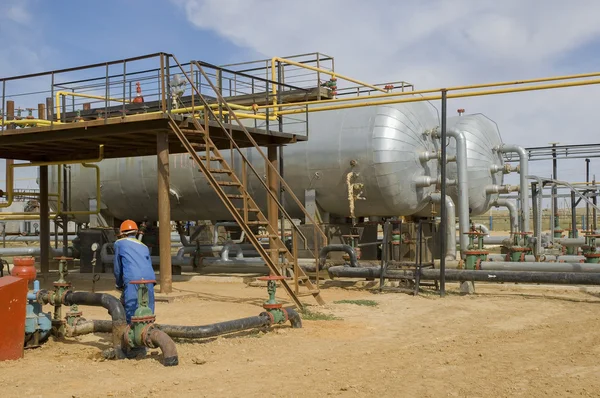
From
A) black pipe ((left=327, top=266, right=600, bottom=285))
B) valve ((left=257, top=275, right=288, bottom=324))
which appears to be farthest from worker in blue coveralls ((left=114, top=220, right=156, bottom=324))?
black pipe ((left=327, top=266, right=600, bottom=285))

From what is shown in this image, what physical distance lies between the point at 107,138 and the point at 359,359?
9.84 m

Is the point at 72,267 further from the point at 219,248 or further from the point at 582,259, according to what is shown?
the point at 582,259

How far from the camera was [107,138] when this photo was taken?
15695mm

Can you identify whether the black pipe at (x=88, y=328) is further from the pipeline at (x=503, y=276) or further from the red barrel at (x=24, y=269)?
the pipeline at (x=503, y=276)

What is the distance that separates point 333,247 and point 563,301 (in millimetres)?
5153

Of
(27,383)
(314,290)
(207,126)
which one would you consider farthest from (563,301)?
(27,383)

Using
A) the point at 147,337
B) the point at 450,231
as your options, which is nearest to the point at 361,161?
the point at 450,231

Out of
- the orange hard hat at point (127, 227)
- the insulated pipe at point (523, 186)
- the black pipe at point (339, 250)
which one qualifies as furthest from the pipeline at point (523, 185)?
the orange hard hat at point (127, 227)

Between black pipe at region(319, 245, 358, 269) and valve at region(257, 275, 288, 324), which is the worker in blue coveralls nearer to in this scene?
valve at region(257, 275, 288, 324)

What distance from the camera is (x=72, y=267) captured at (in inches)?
880

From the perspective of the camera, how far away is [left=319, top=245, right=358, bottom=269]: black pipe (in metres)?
15.6

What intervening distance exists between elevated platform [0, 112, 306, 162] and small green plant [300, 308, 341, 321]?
461 cm

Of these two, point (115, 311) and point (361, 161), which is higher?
point (361, 161)

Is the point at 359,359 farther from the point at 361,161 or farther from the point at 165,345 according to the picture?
the point at 361,161
